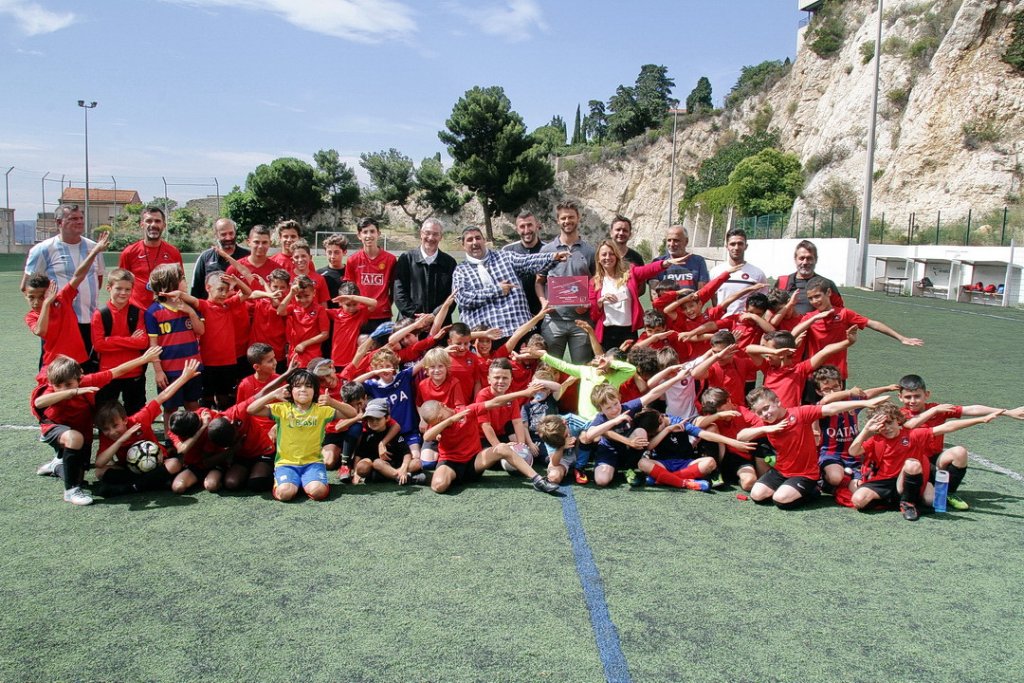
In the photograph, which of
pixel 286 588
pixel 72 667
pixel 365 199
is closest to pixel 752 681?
pixel 286 588

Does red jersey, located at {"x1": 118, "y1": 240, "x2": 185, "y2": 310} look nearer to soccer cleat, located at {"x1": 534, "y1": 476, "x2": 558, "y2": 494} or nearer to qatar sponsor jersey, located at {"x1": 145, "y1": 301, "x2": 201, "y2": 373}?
qatar sponsor jersey, located at {"x1": 145, "y1": 301, "x2": 201, "y2": 373}

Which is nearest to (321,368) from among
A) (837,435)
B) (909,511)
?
(837,435)

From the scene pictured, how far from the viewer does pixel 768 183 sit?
42750 millimetres

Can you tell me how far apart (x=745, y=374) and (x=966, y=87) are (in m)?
33.8

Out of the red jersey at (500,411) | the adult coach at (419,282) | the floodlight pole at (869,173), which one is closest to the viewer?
the red jersey at (500,411)

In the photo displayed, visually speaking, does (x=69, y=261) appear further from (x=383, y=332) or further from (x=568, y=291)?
(x=568, y=291)

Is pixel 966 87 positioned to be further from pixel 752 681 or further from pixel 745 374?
pixel 752 681

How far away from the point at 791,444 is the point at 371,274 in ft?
13.9

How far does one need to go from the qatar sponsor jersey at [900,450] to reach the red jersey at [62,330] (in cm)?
612

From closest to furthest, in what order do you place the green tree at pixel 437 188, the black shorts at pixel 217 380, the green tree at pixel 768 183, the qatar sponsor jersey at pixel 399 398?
1. the qatar sponsor jersey at pixel 399 398
2. the black shorts at pixel 217 380
3. the green tree at pixel 768 183
4. the green tree at pixel 437 188

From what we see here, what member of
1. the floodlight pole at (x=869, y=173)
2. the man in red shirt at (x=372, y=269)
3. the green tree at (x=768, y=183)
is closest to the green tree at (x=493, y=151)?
the green tree at (x=768, y=183)

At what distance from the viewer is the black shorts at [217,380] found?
6.27 meters

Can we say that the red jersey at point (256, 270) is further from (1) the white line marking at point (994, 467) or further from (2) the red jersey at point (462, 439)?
(1) the white line marking at point (994, 467)

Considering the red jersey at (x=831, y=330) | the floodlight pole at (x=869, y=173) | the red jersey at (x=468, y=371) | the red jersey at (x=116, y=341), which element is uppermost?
the floodlight pole at (x=869, y=173)
